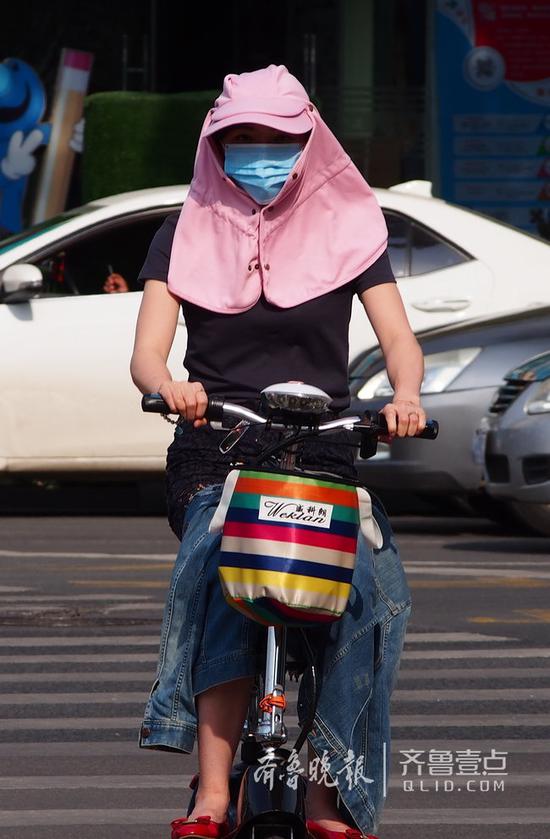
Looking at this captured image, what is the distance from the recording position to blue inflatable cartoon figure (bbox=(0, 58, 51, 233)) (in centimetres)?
1925

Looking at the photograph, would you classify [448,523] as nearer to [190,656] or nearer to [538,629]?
[538,629]

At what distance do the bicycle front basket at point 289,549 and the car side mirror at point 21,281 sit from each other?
819 centimetres

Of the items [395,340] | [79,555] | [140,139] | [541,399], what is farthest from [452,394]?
[395,340]

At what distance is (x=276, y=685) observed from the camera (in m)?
3.95

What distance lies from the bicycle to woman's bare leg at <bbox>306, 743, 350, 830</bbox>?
0.17m

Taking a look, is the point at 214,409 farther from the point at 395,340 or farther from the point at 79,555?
the point at 79,555

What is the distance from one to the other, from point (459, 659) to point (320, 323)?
11.5 feet

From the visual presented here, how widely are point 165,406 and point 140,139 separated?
1393cm

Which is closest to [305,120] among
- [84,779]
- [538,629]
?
[84,779]

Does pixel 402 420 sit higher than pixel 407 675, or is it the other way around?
pixel 402 420

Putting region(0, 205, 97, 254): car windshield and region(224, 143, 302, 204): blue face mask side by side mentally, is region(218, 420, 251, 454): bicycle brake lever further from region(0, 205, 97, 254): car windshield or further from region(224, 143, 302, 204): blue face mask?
region(0, 205, 97, 254): car windshield

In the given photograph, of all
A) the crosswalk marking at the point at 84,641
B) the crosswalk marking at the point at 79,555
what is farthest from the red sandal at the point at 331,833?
the crosswalk marking at the point at 79,555

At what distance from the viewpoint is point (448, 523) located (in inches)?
526

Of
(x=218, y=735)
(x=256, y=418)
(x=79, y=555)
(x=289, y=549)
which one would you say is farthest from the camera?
(x=79, y=555)
